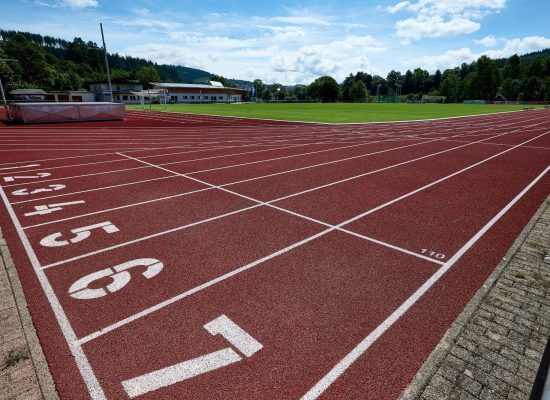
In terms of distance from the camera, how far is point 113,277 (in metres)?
4.88

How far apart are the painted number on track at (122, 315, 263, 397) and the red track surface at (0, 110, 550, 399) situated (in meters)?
0.02

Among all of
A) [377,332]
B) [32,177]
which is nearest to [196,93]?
[32,177]

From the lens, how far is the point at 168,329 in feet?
12.7

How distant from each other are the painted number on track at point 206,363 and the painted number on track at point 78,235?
3.63 metres

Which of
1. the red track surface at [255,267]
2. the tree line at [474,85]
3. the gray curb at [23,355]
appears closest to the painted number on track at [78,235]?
the red track surface at [255,267]

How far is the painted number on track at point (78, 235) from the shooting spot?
5.91 meters

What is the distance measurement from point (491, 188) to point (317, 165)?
5584 mm

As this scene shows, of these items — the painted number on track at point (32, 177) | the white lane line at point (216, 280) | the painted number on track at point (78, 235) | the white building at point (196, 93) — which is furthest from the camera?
the white building at point (196, 93)

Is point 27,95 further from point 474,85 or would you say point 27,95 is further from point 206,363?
point 474,85

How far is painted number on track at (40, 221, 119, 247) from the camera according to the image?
5910 mm

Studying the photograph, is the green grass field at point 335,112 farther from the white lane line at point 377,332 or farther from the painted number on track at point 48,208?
the white lane line at point 377,332

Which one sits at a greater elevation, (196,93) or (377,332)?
(196,93)

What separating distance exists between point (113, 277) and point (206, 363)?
7.66 feet

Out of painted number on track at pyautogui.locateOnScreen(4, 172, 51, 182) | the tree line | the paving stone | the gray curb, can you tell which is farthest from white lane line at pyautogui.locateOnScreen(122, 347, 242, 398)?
the tree line
